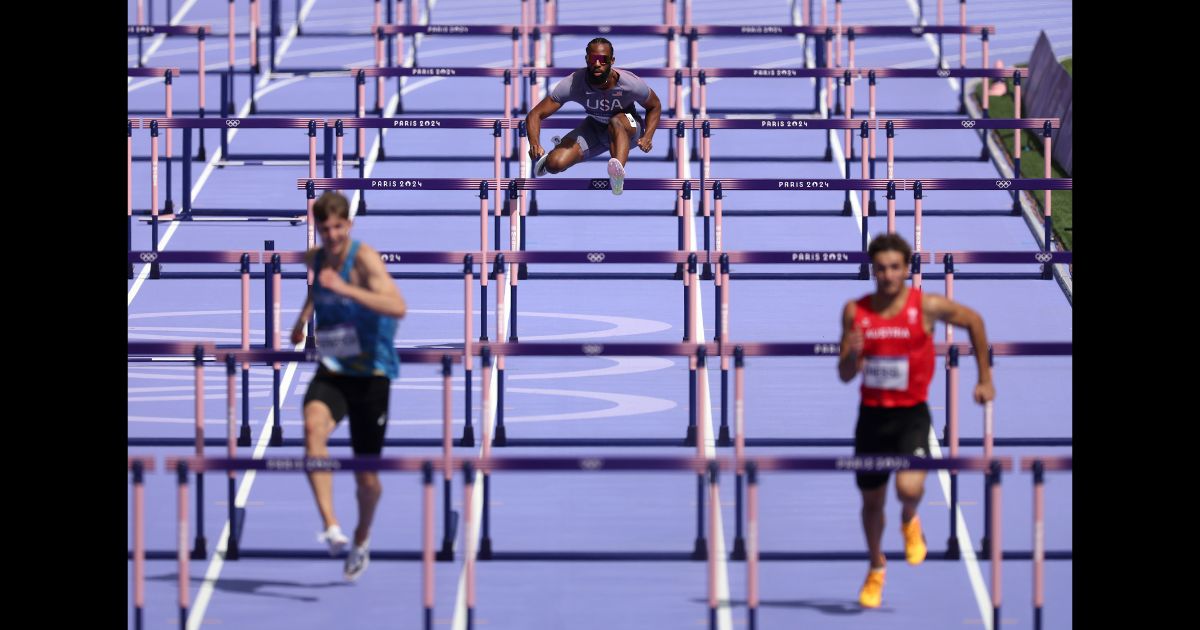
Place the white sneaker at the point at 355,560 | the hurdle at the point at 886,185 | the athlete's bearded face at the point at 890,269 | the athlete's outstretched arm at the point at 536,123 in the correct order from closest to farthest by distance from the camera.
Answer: the athlete's bearded face at the point at 890,269, the white sneaker at the point at 355,560, the hurdle at the point at 886,185, the athlete's outstretched arm at the point at 536,123

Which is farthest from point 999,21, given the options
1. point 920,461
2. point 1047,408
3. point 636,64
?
point 920,461

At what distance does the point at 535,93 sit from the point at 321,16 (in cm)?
540

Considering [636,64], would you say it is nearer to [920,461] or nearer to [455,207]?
[455,207]

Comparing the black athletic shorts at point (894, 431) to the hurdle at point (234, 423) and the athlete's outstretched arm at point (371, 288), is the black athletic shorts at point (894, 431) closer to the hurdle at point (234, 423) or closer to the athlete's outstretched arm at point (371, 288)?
the hurdle at point (234, 423)

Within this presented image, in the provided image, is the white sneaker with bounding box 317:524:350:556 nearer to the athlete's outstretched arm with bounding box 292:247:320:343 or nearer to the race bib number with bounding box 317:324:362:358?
the race bib number with bounding box 317:324:362:358

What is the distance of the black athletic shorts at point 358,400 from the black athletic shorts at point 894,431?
2.10 meters

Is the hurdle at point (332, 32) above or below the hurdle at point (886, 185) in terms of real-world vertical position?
above

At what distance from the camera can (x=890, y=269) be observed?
10.1 metres

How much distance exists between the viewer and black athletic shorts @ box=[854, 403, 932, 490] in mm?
10281

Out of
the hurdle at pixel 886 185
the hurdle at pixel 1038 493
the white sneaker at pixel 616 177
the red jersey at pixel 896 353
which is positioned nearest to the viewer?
the hurdle at pixel 1038 493

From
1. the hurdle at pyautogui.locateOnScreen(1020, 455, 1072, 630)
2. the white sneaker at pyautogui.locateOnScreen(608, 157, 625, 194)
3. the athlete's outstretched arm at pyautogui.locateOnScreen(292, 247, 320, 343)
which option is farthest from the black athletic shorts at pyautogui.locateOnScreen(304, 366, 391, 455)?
the white sneaker at pyautogui.locateOnScreen(608, 157, 625, 194)

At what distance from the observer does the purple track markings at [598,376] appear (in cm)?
1114

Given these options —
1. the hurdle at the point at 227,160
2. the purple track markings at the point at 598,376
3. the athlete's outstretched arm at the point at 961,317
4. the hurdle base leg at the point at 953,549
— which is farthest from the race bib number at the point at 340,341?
the hurdle at the point at 227,160

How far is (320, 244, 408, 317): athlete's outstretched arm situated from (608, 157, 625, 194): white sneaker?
4.59m
